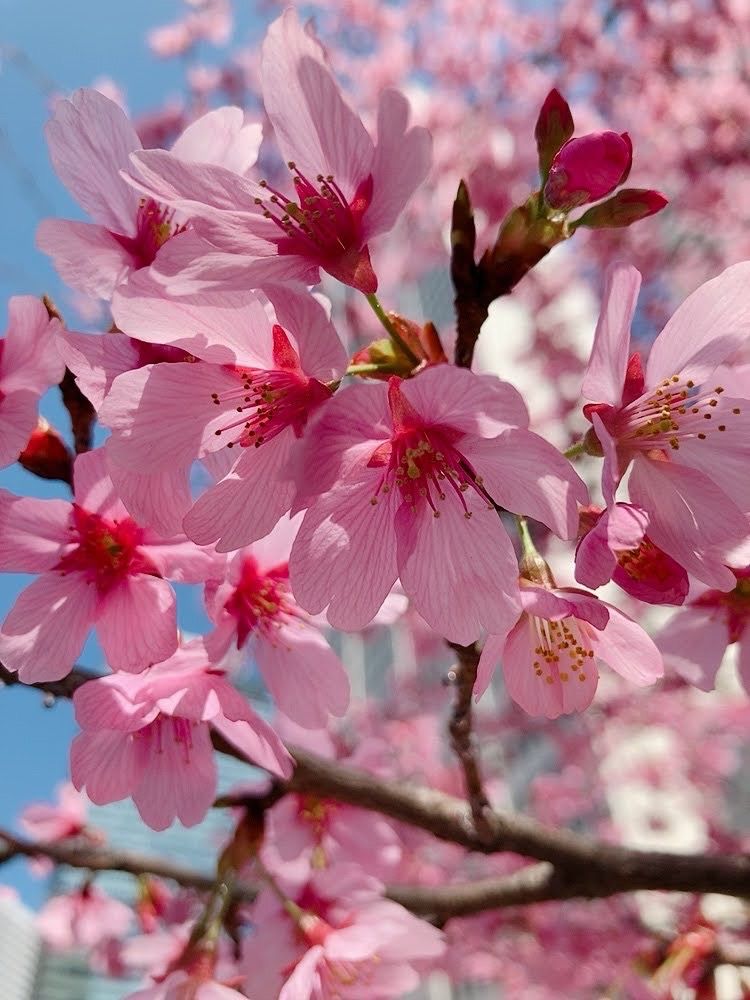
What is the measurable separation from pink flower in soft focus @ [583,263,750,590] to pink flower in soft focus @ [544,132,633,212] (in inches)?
3.2

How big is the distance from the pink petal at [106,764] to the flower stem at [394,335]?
517 mm

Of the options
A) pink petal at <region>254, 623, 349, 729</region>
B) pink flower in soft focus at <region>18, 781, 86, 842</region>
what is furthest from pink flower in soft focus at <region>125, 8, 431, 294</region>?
pink flower in soft focus at <region>18, 781, 86, 842</region>

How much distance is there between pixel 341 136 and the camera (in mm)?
687

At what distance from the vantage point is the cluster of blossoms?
648 millimetres

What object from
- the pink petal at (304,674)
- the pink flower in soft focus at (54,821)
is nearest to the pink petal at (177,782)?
the pink petal at (304,674)

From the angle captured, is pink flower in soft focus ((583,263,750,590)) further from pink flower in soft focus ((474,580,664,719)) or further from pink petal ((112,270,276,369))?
pink petal ((112,270,276,369))

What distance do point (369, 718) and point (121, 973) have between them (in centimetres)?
499

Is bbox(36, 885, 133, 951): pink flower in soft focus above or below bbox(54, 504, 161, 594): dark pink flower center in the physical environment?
below

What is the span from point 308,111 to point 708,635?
771mm

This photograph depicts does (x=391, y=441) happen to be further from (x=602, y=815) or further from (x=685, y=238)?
(x=602, y=815)

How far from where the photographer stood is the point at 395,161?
669 mm

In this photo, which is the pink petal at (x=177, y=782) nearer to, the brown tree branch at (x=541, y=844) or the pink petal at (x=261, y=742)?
the pink petal at (x=261, y=742)

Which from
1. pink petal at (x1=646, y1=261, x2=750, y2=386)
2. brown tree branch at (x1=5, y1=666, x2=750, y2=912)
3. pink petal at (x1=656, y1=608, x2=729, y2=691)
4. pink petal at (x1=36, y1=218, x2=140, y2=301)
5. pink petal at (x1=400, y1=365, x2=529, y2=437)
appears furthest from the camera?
brown tree branch at (x1=5, y1=666, x2=750, y2=912)

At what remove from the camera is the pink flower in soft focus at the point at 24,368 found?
726 millimetres
